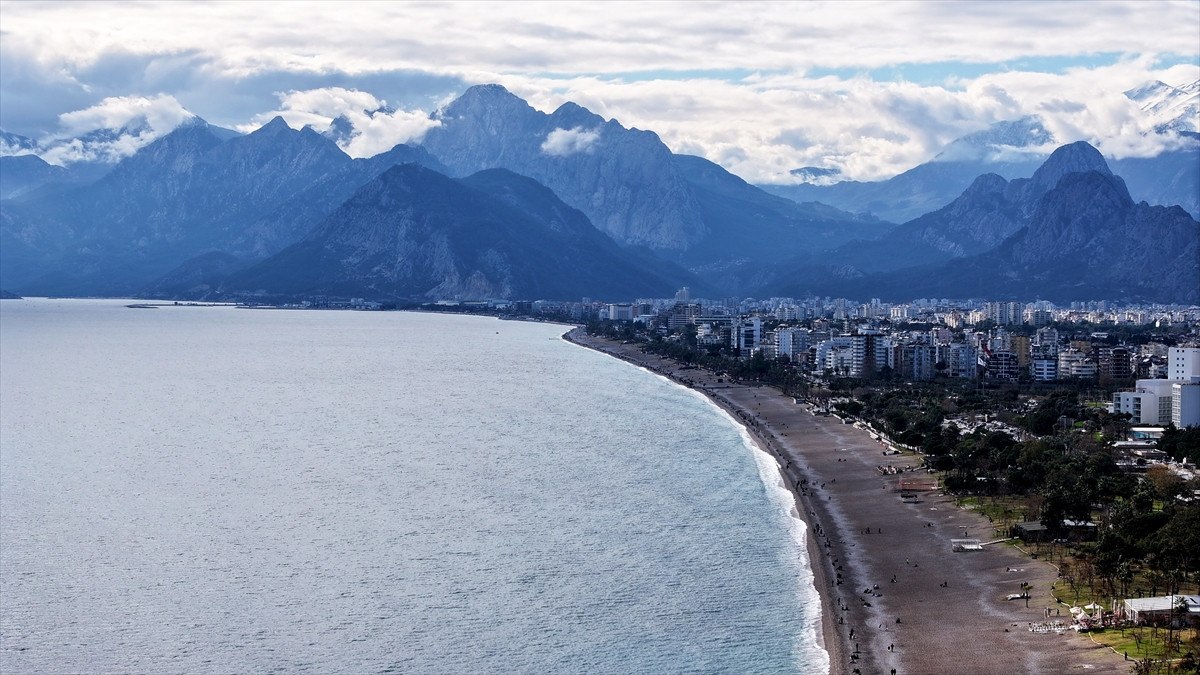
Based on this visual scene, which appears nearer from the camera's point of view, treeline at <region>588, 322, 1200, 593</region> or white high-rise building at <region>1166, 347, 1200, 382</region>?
treeline at <region>588, 322, 1200, 593</region>

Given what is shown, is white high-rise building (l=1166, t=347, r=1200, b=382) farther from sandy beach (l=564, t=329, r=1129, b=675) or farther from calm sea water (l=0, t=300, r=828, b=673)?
sandy beach (l=564, t=329, r=1129, b=675)

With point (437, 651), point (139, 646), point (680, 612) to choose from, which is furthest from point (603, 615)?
point (139, 646)

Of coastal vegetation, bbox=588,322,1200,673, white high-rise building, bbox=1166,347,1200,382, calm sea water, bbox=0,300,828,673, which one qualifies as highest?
white high-rise building, bbox=1166,347,1200,382

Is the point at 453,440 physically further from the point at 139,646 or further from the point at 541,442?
the point at 139,646

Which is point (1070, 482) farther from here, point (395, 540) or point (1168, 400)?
point (1168, 400)

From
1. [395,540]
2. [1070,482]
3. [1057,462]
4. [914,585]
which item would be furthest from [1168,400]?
[395,540]

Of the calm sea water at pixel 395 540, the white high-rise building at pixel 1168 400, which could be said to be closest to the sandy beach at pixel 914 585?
the calm sea water at pixel 395 540

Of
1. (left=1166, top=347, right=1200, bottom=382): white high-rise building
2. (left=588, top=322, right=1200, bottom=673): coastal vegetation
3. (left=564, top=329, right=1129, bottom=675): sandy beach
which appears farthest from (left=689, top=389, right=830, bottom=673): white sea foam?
(left=1166, top=347, right=1200, bottom=382): white high-rise building
